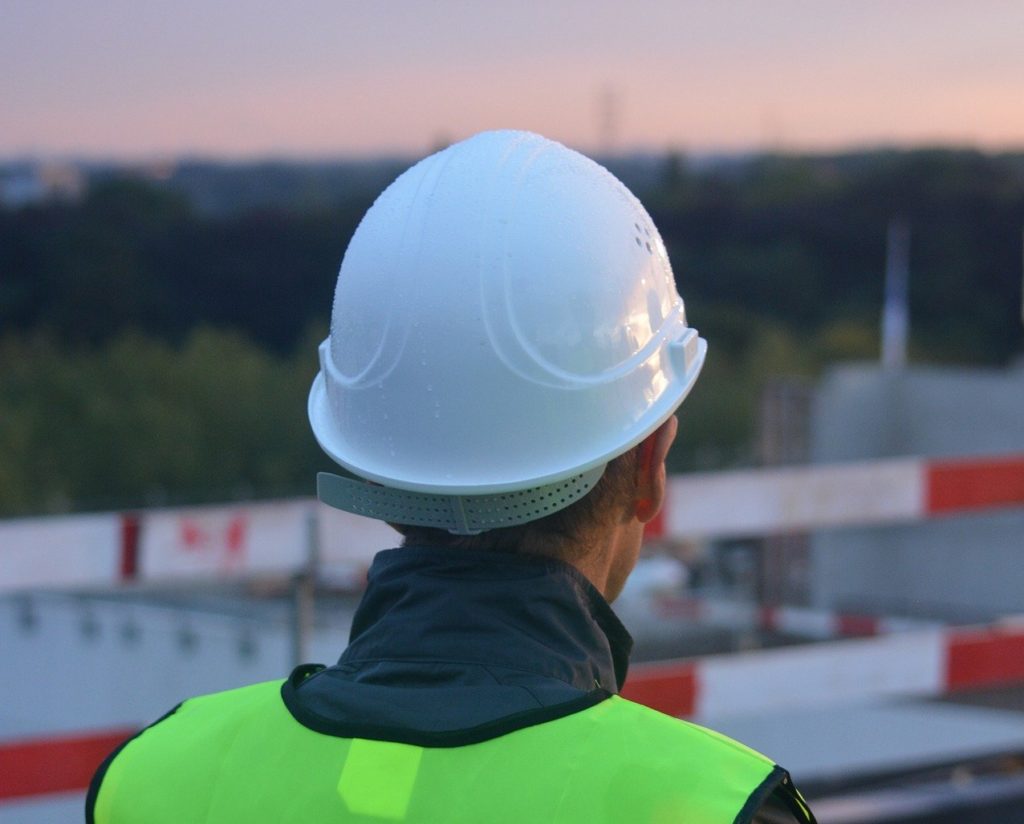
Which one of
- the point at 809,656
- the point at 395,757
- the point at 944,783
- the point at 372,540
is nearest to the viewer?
the point at 395,757

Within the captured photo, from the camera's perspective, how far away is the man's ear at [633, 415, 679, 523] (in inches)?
61.9

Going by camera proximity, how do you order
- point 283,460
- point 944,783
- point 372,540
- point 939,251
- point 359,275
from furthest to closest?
point 939,251 < point 283,460 < point 944,783 < point 372,540 < point 359,275

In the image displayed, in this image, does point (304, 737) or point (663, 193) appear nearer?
point (304, 737)

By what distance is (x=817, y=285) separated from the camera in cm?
6788

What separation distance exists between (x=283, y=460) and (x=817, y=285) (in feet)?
109

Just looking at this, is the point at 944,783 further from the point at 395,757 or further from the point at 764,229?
the point at 764,229

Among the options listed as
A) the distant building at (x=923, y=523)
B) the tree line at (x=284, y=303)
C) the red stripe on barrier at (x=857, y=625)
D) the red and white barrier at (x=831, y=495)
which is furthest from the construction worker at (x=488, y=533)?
the tree line at (x=284, y=303)

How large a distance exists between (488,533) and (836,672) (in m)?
2.88

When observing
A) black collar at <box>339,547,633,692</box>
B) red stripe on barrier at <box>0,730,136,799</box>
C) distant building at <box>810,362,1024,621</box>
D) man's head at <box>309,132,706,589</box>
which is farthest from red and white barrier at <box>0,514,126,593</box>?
distant building at <box>810,362,1024,621</box>

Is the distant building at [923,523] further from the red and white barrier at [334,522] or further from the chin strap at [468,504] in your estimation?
the chin strap at [468,504]

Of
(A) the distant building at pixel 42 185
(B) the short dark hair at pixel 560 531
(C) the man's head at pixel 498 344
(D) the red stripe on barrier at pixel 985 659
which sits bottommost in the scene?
(A) the distant building at pixel 42 185

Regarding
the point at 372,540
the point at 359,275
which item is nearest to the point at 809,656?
the point at 372,540

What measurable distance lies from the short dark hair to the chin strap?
0.01 metres

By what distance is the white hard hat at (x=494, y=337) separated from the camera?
148cm
